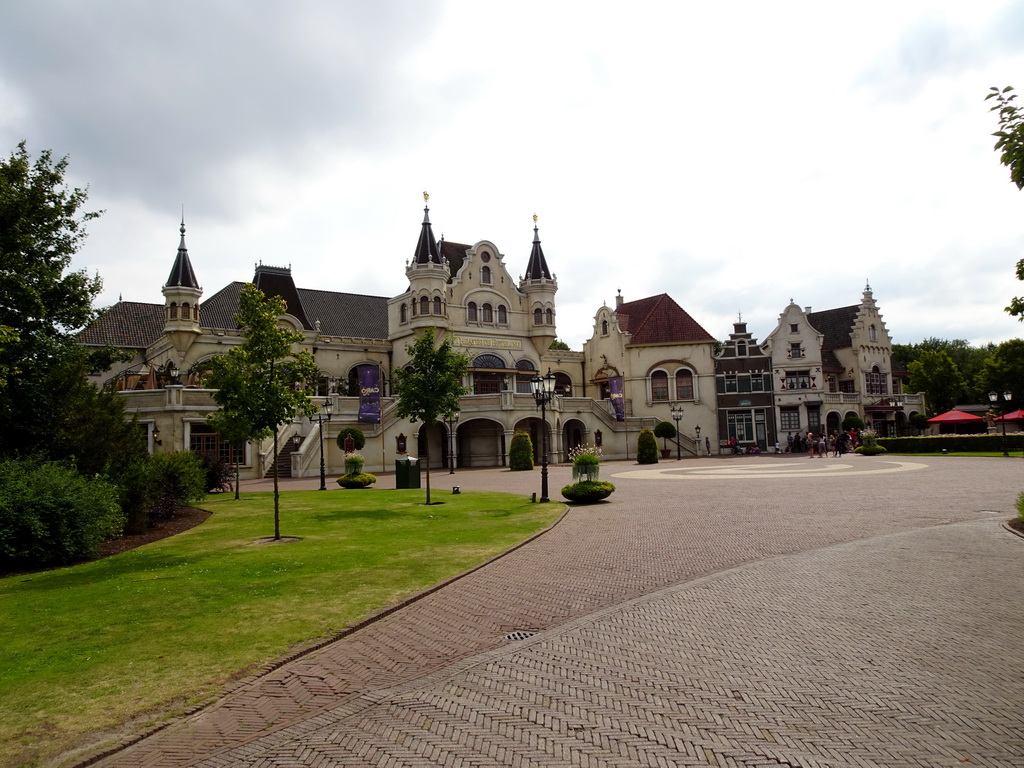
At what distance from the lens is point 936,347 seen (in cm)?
10825

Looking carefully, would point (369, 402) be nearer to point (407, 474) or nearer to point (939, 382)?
point (407, 474)

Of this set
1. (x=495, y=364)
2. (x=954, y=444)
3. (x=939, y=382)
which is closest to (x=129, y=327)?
(x=495, y=364)

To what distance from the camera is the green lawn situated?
6.52m

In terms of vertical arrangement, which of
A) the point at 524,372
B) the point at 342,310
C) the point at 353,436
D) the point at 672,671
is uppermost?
the point at 342,310

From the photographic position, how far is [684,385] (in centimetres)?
5844

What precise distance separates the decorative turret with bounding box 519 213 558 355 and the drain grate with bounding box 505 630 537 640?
46276mm

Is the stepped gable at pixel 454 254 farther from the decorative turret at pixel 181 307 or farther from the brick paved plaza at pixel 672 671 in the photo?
the brick paved plaza at pixel 672 671

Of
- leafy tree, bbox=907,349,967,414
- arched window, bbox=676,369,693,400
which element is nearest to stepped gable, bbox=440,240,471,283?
arched window, bbox=676,369,693,400

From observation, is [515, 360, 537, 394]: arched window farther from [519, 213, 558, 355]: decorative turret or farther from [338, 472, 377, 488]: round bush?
[338, 472, 377, 488]: round bush

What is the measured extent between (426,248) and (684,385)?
25.3m

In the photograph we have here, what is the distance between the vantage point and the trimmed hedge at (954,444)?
142ft

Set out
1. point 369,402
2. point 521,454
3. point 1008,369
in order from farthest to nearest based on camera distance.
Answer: point 1008,369 → point 369,402 → point 521,454

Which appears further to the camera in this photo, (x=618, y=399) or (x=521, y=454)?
(x=618, y=399)

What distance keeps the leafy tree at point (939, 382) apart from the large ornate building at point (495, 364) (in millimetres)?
19437
